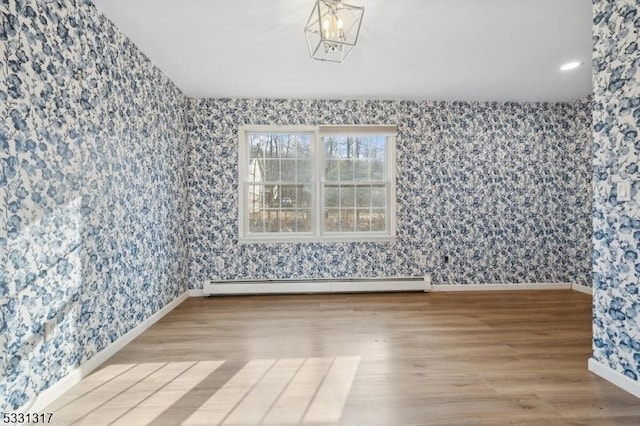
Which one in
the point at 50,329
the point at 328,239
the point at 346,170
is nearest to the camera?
the point at 50,329

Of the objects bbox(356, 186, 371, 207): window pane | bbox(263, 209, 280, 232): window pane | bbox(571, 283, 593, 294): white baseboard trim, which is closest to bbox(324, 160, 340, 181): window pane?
bbox(356, 186, 371, 207): window pane

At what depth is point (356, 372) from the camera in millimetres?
2309

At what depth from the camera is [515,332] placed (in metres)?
3.05

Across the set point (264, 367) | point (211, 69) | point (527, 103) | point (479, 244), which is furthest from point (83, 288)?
point (527, 103)

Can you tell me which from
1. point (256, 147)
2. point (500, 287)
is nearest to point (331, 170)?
point (256, 147)

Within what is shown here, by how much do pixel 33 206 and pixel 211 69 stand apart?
7.37ft

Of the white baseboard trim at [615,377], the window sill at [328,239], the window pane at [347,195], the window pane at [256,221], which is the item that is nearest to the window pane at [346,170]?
the window pane at [347,195]

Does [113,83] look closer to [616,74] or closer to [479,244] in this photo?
[616,74]

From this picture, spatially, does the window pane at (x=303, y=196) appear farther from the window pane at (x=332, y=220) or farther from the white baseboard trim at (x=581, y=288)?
the white baseboard trim at (x=581, y=288)

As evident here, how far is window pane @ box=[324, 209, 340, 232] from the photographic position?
15.0 ft

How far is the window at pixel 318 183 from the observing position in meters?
4.47

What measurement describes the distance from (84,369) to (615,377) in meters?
3.42

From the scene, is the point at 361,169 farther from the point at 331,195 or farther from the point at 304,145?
the point at 304,145

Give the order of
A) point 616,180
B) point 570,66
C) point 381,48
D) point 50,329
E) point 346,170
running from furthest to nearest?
point 346,170
point 570,66
point 381,48
point 616,180
point 50,329
